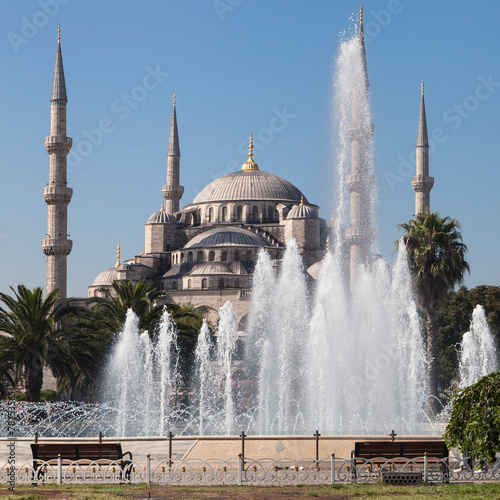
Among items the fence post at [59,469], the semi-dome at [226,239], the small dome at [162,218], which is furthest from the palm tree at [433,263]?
the small dome at [162,218]

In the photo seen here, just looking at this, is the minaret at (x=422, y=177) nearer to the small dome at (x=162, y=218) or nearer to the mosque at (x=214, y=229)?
the mosque at (x=214, y=229)

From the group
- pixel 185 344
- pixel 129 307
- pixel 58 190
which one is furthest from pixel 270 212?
pixel 129 307

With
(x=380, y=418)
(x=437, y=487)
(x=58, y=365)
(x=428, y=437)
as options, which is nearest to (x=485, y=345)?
(x=380, y=418)

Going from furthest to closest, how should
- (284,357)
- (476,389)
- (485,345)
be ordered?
(485,345), (284,357), (476,389)

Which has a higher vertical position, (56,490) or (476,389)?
(476,389)

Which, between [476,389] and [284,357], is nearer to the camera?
[476,389]

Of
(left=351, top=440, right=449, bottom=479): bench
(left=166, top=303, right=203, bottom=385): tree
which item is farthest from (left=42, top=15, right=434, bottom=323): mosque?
(left=351, top=440, right=449, bottom=479): bench

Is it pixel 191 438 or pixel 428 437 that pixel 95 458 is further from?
pixel 428 437
